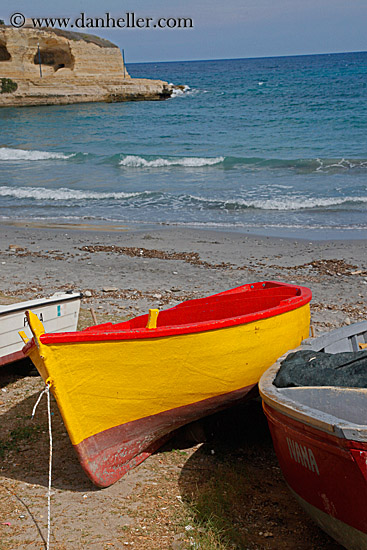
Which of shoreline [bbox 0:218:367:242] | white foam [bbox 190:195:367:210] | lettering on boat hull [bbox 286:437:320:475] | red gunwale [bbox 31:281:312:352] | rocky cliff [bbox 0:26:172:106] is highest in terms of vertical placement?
rocky cliff [bbox 0:26:172:106]

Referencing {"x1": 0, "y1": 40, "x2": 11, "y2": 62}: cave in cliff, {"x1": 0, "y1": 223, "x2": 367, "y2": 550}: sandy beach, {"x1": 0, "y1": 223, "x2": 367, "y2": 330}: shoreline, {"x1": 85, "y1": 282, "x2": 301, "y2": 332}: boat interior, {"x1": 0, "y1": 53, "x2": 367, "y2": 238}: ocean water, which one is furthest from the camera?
{"x1": 0, "y1": 40, "x2": 11, "y2": 62}: cave in cliff

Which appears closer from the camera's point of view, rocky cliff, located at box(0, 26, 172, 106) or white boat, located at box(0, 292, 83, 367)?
white boat, located at box(0, 292, 83, 367)

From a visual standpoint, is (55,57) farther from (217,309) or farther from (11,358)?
(217,309)

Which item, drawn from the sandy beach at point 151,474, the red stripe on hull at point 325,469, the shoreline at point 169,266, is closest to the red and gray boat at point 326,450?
the red stripe on hull at point 325,469

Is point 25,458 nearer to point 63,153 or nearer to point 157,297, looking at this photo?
point 157,297

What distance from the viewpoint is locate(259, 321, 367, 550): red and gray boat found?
348cm

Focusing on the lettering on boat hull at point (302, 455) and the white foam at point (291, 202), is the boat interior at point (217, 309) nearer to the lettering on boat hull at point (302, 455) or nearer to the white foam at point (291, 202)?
the lettering on boat hull at point (302, 455)

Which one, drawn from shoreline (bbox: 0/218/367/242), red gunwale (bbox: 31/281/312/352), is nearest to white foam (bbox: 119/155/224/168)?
shoreline (bbox: 0/218/367/242)

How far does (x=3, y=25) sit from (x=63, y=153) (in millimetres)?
41895

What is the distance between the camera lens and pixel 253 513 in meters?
4.39

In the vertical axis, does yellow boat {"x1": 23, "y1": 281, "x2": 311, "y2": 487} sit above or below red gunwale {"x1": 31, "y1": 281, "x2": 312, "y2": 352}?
below

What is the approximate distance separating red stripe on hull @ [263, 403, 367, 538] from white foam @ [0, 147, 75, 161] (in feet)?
85.1

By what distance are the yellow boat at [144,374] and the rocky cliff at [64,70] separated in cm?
5874

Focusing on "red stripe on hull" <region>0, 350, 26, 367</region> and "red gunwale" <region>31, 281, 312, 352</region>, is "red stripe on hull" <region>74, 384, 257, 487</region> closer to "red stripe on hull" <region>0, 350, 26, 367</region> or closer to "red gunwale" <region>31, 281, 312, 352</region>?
"red gunwale" <region>31, 281, 312, 352</region>
